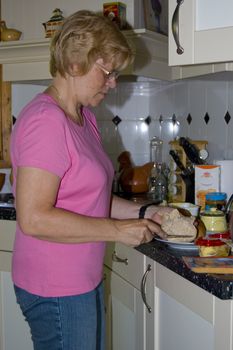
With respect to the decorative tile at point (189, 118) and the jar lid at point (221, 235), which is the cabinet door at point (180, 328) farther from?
the decorative tile at point (189, 118)

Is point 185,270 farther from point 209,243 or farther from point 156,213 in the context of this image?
point 156,213

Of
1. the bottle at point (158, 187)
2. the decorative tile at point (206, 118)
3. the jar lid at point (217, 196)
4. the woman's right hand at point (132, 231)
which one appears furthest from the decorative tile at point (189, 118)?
the woman's right hand at point (132, 231)

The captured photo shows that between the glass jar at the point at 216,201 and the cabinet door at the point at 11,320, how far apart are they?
834mm

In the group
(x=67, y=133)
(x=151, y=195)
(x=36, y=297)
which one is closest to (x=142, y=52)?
(x=151, y=195)

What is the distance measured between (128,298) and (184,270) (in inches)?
18.4

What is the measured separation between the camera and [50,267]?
48.1 inches

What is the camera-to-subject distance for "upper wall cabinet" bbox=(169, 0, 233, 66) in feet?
4.65

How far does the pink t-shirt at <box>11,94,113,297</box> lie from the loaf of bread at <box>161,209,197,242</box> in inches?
7.3

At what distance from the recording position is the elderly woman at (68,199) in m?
1.12

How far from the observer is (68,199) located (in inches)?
47.6

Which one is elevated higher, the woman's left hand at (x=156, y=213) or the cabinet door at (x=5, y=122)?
the cabinet door at (x=5, y=122)

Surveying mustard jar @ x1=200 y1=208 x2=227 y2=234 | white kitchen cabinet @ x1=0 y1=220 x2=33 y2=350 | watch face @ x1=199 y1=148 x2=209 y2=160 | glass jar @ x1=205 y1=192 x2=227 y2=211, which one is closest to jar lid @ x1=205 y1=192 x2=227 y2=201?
glass jar @ x1=205 y1=192 x2=227 y2=211

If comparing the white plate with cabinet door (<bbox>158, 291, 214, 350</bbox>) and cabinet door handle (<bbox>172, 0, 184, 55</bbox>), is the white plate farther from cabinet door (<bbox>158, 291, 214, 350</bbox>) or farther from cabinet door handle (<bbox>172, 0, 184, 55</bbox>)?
cabinet door handle (<bbox>172, 0, 184, 55</bbox>)

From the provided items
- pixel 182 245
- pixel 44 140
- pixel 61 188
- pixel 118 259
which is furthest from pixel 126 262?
pixel 44 140
